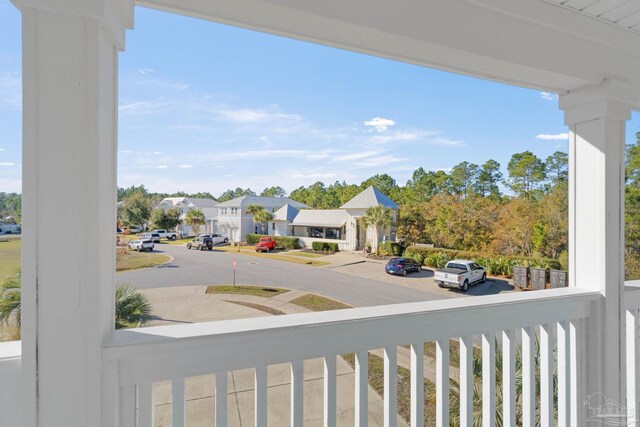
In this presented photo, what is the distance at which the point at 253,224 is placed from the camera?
124 cm

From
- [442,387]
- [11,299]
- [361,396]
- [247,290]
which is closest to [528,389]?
[442,387]

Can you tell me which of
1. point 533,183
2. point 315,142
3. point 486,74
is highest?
point 486,74

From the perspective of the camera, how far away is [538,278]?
160cm

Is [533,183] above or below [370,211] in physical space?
above

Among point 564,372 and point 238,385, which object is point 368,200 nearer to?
point 238,385

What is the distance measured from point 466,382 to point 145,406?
42.8 inches

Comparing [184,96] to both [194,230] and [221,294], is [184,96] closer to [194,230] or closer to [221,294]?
[194,230]

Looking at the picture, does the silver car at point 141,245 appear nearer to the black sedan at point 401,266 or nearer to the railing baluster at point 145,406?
the railing baluster at point 145,406

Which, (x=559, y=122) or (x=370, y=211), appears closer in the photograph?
(x=370, y=211)

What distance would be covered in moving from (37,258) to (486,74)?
1699 mm

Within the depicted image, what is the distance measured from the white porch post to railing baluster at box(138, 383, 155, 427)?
180 centimetres

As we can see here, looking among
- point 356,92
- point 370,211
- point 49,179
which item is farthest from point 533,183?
point 49,179

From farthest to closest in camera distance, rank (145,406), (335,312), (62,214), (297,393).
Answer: (335,312), (297,393), (145,406), (62,214)

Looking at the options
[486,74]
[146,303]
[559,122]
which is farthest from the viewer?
[559,122]
